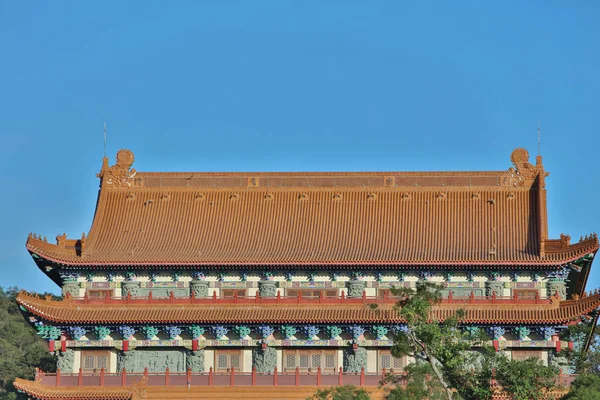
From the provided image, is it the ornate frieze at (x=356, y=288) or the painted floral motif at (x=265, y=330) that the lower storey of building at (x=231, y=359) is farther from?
the ornate frieze at (x=356, y=288)

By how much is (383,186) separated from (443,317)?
34.5 ft

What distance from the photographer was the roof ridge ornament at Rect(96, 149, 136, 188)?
7919cm

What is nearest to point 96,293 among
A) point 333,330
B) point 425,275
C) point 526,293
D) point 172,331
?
point 172,331

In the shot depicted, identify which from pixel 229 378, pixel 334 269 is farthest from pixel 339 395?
pixel 334 269

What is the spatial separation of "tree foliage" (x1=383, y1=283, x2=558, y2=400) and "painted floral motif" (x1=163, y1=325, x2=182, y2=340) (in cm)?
1409

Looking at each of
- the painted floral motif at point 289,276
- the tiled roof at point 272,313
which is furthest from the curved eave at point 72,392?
the painted floral motif at point 289,276

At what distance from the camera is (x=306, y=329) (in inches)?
2808

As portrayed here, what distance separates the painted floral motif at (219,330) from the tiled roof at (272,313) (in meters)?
0.64

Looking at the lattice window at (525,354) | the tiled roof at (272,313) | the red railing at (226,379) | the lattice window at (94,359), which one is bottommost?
the red railing at (226,379)

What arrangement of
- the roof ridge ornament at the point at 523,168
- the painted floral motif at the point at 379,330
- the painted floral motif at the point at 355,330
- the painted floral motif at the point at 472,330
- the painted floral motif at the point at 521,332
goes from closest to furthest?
1. the painted floral motif at the point at 472,330
2. the painted floral motif at the point at 521,332
3. the painted floral motif at the point at 379,330
4. the painted floral motif at the point at 355,330
5. the roof ridge ornament at the point at 523,168

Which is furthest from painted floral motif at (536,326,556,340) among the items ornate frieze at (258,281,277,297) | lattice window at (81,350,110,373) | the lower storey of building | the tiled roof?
lattice window at (81,350,110,373)

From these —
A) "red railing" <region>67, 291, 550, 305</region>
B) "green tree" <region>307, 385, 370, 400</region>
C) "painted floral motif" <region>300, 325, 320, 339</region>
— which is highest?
"red railing" <region>67, 291, 550, 305</region>

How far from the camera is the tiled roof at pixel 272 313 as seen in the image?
230 feet

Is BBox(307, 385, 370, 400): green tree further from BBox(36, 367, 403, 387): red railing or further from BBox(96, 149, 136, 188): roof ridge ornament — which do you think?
BBox(96, 149, 136, 188): roof ridge ornament
